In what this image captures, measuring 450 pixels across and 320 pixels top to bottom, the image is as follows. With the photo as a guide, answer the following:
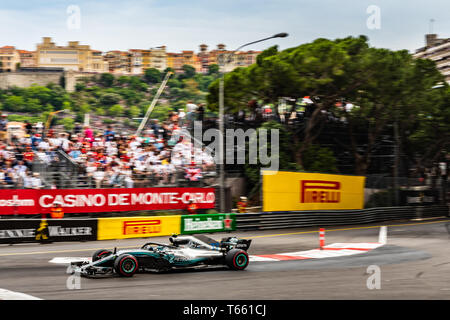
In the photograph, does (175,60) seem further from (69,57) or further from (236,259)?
(236,259)

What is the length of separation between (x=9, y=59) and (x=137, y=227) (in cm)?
12581

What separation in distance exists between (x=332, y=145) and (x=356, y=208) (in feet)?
21.2

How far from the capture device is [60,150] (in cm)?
2088

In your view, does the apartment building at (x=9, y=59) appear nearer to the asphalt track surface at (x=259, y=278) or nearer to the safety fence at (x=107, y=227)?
the safety fence at (x=107, y=227)

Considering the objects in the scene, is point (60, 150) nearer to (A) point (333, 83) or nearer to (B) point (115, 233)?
(B) point (115, 233)

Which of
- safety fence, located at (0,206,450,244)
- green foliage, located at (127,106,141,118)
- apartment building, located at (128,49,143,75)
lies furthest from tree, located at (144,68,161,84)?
safety fence, located at (0,206,450,244)

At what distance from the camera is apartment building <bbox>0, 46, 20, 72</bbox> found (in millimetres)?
118725

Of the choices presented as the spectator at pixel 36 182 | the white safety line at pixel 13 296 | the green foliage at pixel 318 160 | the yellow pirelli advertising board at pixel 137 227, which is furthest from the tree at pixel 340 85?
the white safety line at pixel 13 296

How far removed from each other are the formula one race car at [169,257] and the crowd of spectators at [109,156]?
346 inches

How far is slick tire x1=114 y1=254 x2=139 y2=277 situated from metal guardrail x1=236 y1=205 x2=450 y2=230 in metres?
13.1

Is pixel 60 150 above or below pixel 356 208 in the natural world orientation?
above

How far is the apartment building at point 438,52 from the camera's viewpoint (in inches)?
4375
